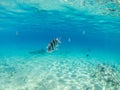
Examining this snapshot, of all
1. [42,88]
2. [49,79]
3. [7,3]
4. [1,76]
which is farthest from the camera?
[7,3]

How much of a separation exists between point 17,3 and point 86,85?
16.7 metres

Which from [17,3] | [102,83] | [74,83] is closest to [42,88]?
[74,83]

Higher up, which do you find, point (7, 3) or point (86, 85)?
point (7, 3)

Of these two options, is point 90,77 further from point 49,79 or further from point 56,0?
point 56,0

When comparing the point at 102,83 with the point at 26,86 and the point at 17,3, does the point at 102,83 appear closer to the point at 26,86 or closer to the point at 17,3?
the point at 26,86

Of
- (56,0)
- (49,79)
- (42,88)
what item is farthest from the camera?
(56,0)

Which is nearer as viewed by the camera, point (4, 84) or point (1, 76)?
point (4, 84)

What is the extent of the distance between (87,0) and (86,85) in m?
11.0

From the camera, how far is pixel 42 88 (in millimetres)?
10555

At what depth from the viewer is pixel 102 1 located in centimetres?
1848

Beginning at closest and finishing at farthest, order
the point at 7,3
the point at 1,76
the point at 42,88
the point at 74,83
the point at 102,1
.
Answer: the point at 42,88 < the point at 74,83 < the point at 1,76 < the point at 102,1 < the point at 7,3

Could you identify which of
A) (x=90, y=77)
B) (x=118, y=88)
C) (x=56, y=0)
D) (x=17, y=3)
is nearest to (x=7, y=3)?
→ (x=17, y=3)

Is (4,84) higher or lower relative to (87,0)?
lower

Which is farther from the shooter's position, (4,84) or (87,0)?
(87,0)
